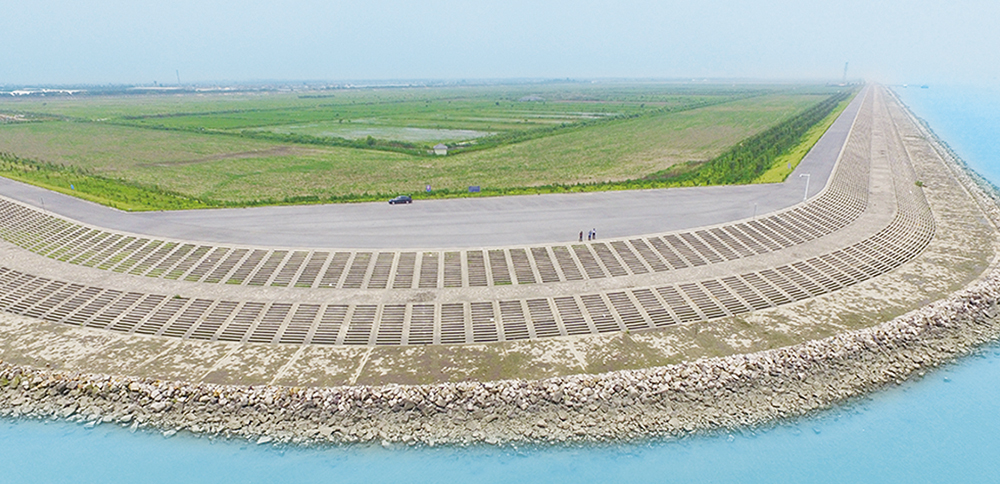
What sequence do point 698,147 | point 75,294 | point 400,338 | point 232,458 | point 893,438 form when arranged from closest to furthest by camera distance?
point 232,458
point 893,438
point 400,338
point 75,294
point 698,147

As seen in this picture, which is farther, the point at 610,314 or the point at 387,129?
the point at 387,129

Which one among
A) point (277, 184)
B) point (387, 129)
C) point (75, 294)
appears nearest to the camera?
point (75, 294)

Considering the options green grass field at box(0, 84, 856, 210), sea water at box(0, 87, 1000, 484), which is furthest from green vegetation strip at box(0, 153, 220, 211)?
sea water at box(0, 87, 1000, 484)

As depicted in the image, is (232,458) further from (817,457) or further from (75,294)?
(817,457)

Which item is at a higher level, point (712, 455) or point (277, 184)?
point (277, 184)

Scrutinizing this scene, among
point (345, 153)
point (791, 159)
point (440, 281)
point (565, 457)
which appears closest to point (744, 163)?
point (791, 159)

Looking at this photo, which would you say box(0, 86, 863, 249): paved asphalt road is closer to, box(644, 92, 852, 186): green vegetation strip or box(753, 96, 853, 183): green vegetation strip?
box(753, 96, 853, 183): green vegetation strip

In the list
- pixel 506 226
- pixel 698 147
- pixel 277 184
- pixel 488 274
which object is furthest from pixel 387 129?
pixel 488 274
